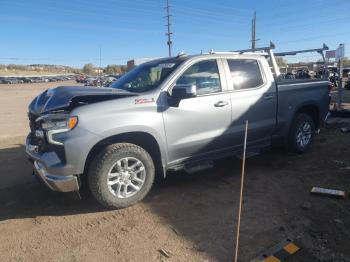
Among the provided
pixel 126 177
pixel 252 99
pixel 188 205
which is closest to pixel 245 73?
pixel 252 99

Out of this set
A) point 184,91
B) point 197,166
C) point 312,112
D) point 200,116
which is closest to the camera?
point 184,91

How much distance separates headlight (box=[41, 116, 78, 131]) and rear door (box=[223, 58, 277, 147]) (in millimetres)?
2344

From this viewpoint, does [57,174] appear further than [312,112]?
No

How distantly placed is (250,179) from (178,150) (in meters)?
1.35

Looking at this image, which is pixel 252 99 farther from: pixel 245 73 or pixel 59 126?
pixel 59 126

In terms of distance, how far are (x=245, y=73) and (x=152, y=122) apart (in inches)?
76.0

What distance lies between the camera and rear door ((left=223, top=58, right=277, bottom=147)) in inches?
203

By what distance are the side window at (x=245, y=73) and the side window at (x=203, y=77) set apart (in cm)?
32

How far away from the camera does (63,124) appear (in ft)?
12.7

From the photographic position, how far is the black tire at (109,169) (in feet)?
13.3

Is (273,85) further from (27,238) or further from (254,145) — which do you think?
(27,238)

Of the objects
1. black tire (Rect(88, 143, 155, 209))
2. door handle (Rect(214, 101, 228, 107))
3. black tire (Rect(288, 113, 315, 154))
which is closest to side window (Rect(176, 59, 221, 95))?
door handle (Rect(214, 101, 228, 107))

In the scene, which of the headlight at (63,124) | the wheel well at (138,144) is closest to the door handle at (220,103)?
the wheel well at (138,144)

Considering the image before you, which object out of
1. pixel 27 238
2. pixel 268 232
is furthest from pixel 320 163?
pixel 27 238
